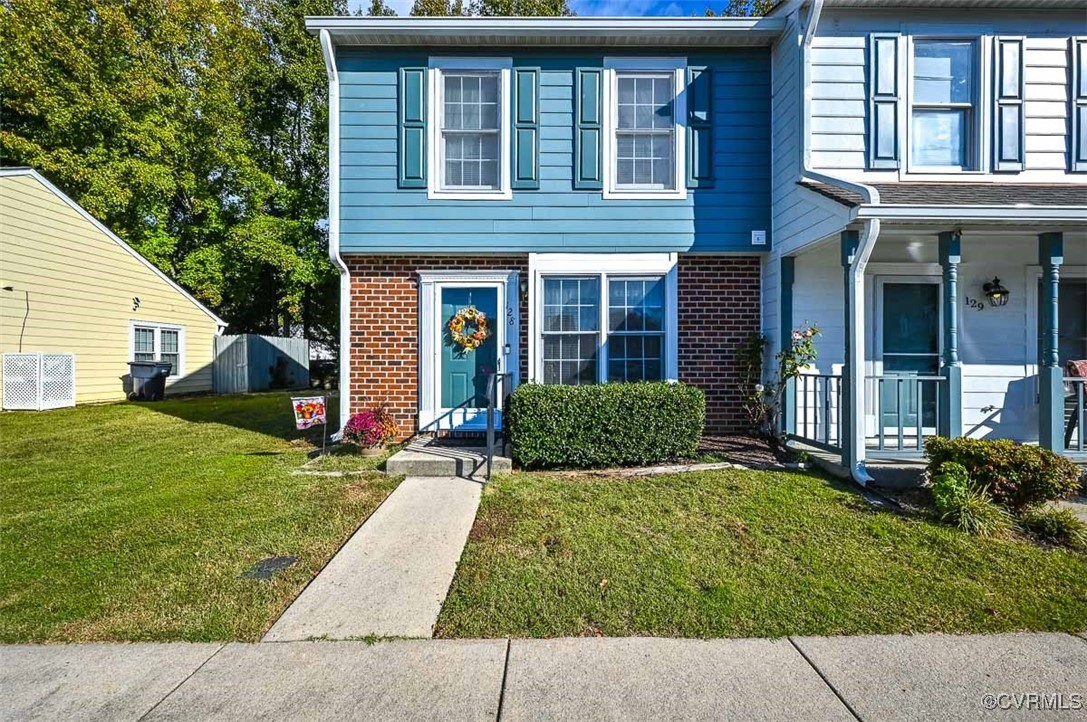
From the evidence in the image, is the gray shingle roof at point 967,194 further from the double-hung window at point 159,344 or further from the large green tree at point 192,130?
the large green tree at point 192,130

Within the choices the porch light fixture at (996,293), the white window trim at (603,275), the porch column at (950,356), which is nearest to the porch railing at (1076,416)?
the porch column at (950,356)

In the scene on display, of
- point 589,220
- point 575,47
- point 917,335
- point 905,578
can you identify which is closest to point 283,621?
point 905,578

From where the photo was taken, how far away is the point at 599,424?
17.5 ft

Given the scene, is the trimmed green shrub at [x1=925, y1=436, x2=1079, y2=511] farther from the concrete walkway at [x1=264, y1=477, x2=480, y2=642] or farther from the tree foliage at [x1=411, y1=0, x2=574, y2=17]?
the tree foliage at [x1=411, y1=0, x2=574, y2=17]

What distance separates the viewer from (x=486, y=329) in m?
6.79

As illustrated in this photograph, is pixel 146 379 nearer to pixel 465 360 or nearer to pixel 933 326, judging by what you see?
pixel 465 360

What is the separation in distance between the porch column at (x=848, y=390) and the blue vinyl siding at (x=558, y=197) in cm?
153

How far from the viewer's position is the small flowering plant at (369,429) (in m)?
6.08

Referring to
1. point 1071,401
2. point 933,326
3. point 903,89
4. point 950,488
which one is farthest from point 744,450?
point 903,89

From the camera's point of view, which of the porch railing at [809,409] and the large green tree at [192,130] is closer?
the porch railing at [809,409]

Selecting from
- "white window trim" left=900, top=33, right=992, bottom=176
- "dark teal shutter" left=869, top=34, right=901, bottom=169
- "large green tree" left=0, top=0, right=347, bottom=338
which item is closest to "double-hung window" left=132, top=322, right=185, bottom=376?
"large green tree" left=0, top=0, right=347, bottom=338

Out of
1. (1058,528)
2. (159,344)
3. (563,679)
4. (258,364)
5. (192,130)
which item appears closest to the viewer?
(563,679)

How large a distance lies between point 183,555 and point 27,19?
20343 millimetres

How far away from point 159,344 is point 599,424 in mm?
13976
